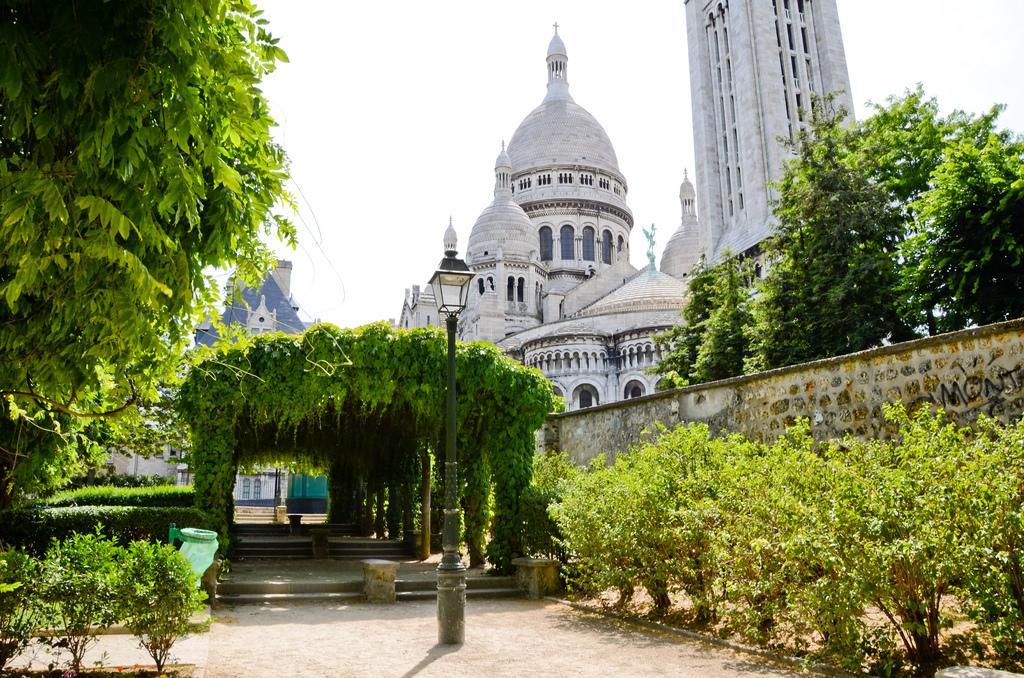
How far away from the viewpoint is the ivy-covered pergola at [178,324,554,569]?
10734 millimetres

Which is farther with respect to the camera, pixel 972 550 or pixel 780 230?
pixel 780 230

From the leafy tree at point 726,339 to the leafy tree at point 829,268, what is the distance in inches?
66.2

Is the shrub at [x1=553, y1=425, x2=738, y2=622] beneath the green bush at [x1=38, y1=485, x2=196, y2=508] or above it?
beneath

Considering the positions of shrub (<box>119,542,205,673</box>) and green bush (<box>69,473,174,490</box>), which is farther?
green bush (<box>69,473,174,490</box>)

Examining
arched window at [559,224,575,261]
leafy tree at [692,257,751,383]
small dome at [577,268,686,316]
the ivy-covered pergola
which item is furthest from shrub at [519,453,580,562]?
arched window at [559,224,575,261]

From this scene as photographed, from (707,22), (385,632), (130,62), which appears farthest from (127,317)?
(707,22)

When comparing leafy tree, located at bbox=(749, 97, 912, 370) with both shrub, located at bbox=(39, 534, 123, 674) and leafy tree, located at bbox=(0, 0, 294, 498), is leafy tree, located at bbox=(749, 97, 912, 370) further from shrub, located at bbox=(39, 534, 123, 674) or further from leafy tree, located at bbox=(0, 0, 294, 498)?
leafy tree, located at bbox=(0, 0, 294, 498)

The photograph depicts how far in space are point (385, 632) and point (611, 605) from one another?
9.70 ft

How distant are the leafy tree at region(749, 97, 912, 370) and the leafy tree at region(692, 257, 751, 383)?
5.51 ft

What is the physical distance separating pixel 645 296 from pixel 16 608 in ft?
Answer: 145

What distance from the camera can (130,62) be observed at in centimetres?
263

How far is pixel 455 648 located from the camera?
7227 millimetres

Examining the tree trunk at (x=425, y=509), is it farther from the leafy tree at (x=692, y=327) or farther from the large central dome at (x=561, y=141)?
the large central dome at (x=561, y=141)

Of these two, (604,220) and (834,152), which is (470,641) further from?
(604,220)
